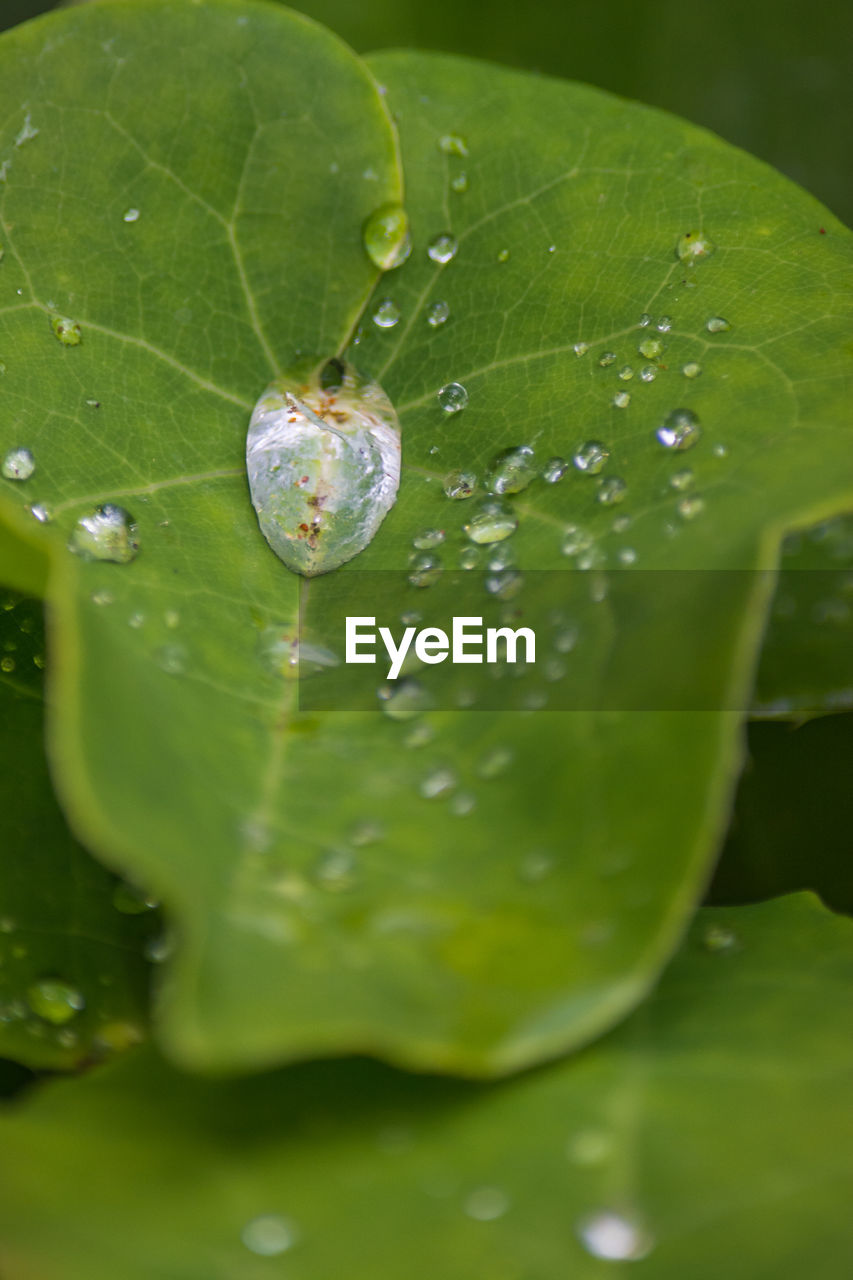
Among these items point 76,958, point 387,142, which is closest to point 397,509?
point 387,142

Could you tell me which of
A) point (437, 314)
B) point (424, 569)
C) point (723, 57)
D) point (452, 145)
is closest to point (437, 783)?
point (424, 569)

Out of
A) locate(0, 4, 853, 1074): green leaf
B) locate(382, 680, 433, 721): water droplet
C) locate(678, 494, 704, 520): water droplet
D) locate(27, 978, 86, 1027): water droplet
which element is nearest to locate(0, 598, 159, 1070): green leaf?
locate(27, 978, 86, 1027): water droplet

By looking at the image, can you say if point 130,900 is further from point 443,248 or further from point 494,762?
point 443,248

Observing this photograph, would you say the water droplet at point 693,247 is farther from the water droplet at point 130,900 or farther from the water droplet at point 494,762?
the water droplet at point 130,900

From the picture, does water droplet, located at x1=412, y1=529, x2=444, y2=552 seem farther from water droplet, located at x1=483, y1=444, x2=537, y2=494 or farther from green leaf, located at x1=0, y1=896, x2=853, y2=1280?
green leaf, located at x1=0, y1=896, x2=853, y2=1280

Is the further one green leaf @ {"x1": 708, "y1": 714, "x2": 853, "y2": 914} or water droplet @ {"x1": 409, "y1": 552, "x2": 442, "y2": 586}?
green leaf @ {"x1": 708, "y1": 714, "x2": 853, "y2": 914}

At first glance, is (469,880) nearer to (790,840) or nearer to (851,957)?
(851,957)

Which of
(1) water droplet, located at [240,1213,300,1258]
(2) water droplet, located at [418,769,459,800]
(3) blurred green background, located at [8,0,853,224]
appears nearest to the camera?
(1) water droplet, located at [240,1213,300,1258]
